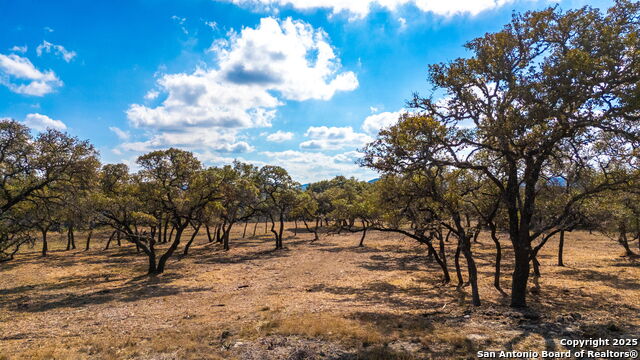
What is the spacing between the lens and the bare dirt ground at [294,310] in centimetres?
1053

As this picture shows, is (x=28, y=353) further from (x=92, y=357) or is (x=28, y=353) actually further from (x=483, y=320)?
(x=483, y=320)

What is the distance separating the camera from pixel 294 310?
1593cm

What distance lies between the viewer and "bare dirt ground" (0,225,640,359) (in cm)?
1053

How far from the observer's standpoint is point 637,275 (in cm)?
2367

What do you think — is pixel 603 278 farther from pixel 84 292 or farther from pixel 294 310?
pixel 84 292

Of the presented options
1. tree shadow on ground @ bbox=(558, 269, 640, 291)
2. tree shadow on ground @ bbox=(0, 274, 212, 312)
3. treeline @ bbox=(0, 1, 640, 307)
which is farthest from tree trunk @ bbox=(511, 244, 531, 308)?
tree shadow on ground @ bbox=(0, 274, 212, 312)

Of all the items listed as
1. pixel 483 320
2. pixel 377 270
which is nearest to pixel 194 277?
pixel 377 270

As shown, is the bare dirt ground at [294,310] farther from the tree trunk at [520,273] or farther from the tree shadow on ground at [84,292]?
the tree trunk at [520,273]

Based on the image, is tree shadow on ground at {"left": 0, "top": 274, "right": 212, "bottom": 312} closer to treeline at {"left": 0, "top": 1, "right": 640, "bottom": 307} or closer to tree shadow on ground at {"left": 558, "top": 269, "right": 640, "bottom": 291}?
treeline at {"left": 0, "top": 1, "right": 640, "bottom": 307}

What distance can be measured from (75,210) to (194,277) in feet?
33.1

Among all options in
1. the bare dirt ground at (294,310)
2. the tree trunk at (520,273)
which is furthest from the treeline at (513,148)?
the bare dirt ground at (294,310)

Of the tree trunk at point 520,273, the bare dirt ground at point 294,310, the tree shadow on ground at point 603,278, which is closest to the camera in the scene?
the bare dirt ground at point 294,310

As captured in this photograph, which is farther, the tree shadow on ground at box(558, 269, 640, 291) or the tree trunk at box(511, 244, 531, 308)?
the tree shadow on ground at box(558, 269, 640, 291)

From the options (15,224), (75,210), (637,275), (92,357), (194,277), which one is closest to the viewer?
(92,357)
